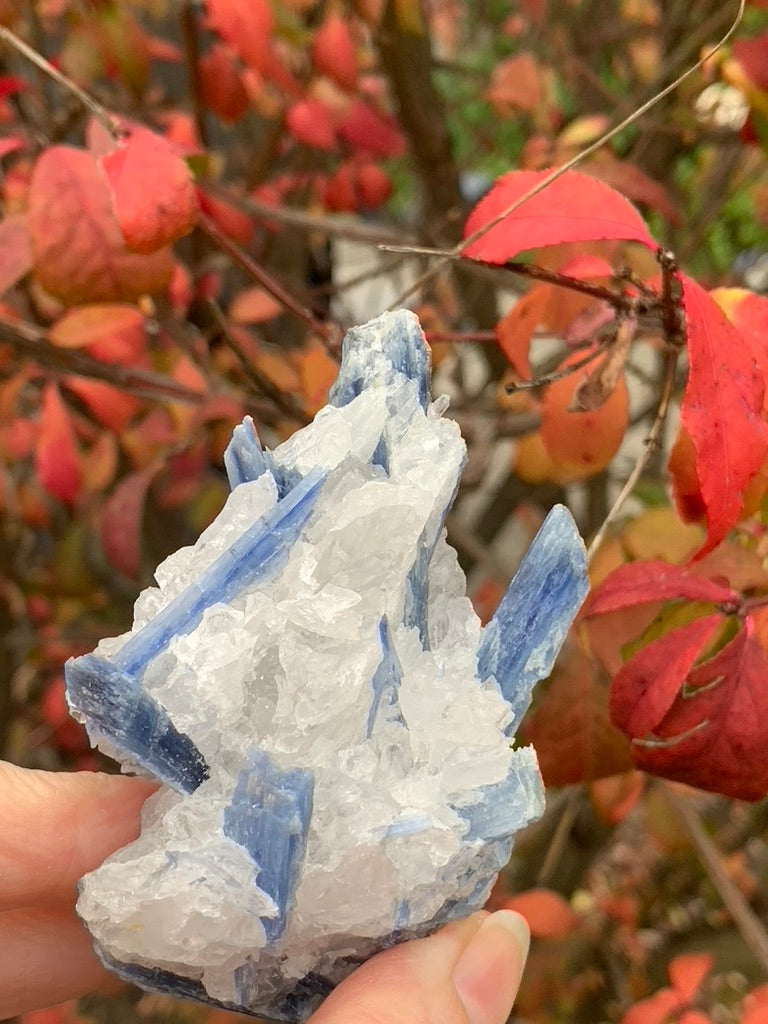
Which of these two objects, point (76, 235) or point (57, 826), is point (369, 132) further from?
point (57, 826)

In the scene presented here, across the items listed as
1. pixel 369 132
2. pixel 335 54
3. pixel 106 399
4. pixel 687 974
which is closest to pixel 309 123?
pixel 335 54

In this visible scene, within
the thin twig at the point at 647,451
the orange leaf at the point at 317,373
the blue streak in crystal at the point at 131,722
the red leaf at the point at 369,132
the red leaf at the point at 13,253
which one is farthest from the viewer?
the red leaf at the point at 369,132

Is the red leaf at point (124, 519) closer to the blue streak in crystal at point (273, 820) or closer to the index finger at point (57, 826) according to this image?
the index finger at point (57, 826)

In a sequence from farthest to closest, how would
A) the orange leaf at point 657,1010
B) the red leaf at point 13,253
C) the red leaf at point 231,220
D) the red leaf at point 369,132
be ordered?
the red leaf at point 369,132
the red leaf at point 231,220
the orange leaf at point 657,1010
the red leaf at point 13,253

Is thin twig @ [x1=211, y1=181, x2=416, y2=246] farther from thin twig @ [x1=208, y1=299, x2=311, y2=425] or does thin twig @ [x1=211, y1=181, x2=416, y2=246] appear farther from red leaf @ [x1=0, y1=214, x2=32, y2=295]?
red leaf @ [x1=0, y1=214, x2=32, y2=295]

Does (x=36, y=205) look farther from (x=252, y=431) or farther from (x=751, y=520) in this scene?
(x=751, y=520)

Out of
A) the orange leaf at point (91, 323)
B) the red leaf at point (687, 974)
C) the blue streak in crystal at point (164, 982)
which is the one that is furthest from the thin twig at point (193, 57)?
the red leaf at point (687, 974)
